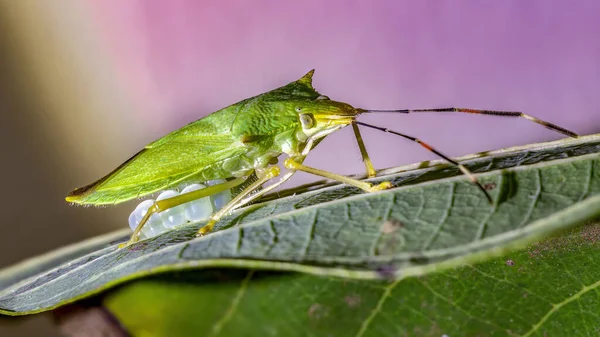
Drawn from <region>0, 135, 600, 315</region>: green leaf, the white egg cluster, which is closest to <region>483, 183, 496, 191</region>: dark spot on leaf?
<region>0, 135, 600, 315</region>: green leaf

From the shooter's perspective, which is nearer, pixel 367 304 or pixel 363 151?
pixel 367 304

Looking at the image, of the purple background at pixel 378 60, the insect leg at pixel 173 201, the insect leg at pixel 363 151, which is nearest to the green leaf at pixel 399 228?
the insect leg at pixel 173 201

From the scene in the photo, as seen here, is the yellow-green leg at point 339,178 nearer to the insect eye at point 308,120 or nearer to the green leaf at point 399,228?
the green leaf at point 399,228

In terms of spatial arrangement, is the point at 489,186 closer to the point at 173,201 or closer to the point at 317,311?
the point at 317,311

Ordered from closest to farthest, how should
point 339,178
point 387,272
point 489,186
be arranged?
1. point 387,272
2. point 489,186
3. point 339,178

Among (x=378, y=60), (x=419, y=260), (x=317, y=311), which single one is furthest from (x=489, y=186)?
(x=378, y=60)

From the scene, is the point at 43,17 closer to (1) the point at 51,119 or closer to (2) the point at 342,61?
(1) the point at 51,119

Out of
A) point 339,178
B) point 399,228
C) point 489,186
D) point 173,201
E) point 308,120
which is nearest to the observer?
point 399,228
